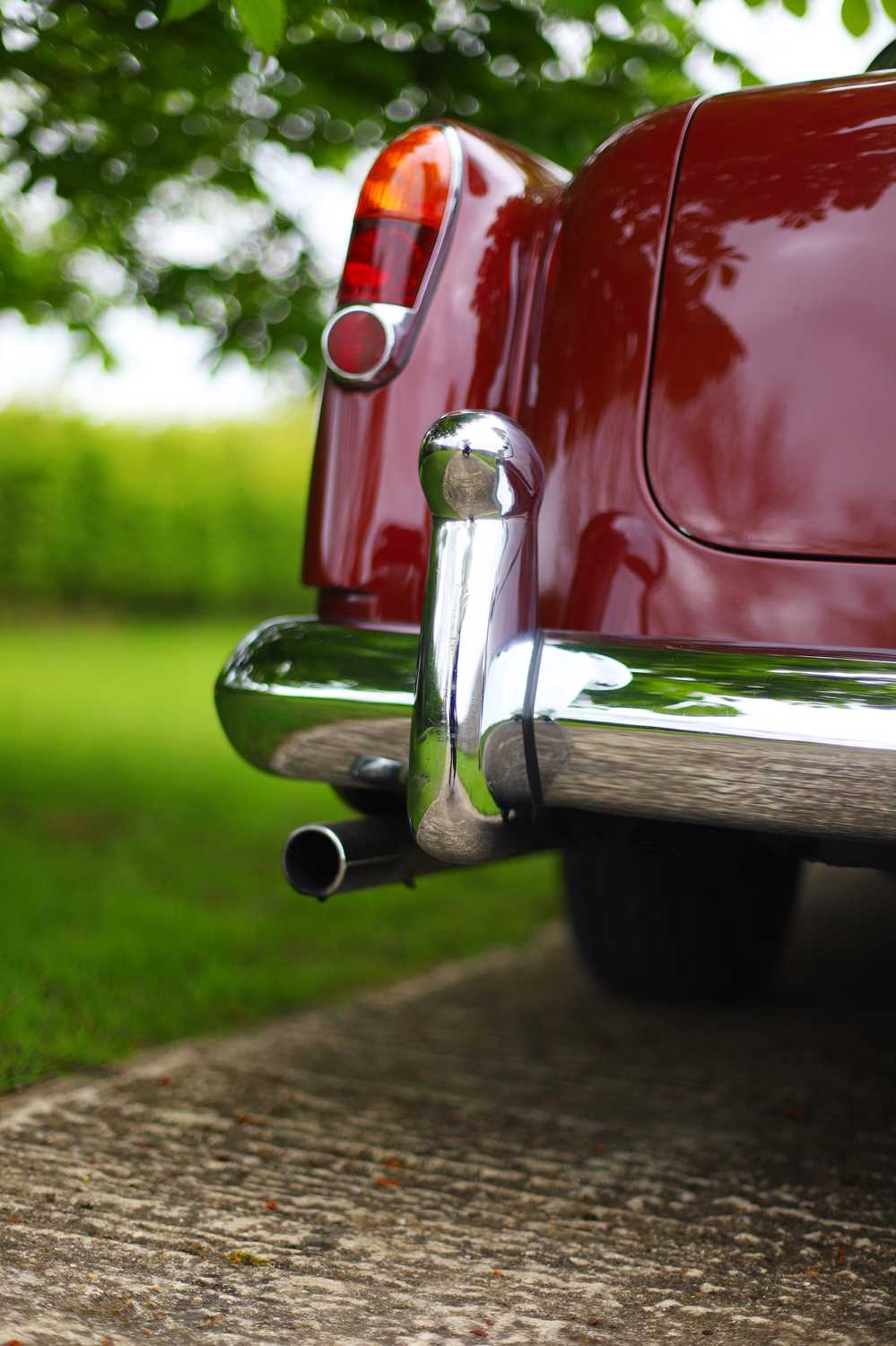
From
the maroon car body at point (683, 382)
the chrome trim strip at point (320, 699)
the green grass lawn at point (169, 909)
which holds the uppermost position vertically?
the maroon car body at point (683, 382)

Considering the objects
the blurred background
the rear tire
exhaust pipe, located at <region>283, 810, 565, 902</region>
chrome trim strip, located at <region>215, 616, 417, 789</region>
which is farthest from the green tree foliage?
the rear tire

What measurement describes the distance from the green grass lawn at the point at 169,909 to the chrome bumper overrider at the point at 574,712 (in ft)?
4.22

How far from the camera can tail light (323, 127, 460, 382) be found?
199 centimetres

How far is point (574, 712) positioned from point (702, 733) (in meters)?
0.16

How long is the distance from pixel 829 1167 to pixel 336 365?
155cm

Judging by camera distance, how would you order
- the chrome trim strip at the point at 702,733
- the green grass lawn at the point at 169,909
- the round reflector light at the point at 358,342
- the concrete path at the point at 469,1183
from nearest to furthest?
the chrome trim strip at the point at 702,733 < the concrete path at the point at 469,1183 < the round reflector light at the point at 358,342 < the green grass lawn at the point at 169,909

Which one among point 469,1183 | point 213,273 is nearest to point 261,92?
point 213,273

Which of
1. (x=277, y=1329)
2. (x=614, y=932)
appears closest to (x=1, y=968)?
(x=614, y=932)

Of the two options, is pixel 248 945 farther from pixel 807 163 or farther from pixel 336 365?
pixel 807 163

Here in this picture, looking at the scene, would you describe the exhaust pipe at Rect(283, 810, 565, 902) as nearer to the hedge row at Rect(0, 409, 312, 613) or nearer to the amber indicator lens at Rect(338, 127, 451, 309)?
the amber indicator lens at Rect(338, 127, 451, 309)

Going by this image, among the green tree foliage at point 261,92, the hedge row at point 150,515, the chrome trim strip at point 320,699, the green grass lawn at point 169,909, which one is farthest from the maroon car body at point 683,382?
the hedge row at point 150,515

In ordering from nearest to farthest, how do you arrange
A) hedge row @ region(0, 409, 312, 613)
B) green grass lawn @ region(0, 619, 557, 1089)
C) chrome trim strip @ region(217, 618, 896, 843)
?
chrome trim strip @ region(217, 618, 896, 843), green grass lawn @ region(0, 619, 557, 1089), hedge row @ region(0, 409, 312, 613)

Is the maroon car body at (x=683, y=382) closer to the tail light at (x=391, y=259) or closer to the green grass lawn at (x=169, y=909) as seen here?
the tail light at (x=391, y=259)

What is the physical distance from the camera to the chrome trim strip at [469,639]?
1642 mm
